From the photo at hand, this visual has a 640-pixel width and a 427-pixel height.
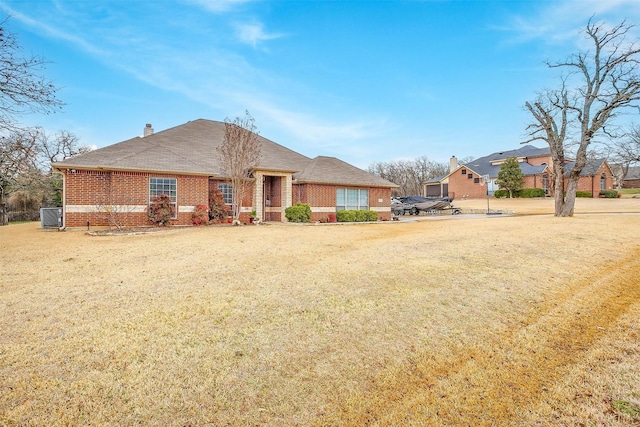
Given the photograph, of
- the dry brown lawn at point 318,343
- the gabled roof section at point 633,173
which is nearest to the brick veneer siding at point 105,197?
the dry brown lawn at point 318,343

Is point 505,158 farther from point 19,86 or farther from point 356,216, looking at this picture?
point 19,86

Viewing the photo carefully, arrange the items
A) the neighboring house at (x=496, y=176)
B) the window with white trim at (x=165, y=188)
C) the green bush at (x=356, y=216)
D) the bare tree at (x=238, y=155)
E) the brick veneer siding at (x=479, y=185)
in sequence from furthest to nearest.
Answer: the neighboring house at (x=496, y=176), the brick veneer siding at (x=479, y=185), the green bush at (x=356, y=216), the bare tree at (x=238, y=155), the window with white trim at (x=165, y=188)

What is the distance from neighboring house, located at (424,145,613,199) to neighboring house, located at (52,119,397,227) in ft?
88.9

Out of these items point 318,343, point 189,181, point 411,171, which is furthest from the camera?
point 411,171

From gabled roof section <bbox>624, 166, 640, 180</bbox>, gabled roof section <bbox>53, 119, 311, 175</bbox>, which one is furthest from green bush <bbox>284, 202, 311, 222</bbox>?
gabled roof section <bbox>624, 166, 640, 180</bbox>

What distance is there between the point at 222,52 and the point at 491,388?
20.1 meters

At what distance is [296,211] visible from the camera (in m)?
18.9

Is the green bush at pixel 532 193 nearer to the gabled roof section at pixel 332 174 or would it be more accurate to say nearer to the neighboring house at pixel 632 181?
the gabled roof section at pixel 332 174

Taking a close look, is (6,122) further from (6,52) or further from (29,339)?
(29,339)

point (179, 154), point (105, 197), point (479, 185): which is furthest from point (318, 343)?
point (479, 185)

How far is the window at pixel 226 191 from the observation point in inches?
703

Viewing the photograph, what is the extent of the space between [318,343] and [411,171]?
7116 cm

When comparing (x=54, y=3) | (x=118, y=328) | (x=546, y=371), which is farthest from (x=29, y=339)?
(x=54, y=3)

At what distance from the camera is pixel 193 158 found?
18031 mm
